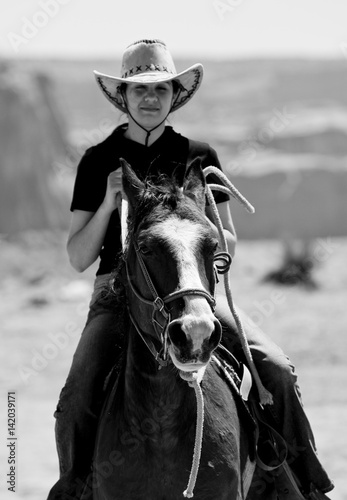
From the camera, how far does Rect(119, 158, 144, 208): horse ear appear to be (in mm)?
3873

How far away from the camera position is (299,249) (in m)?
25.3

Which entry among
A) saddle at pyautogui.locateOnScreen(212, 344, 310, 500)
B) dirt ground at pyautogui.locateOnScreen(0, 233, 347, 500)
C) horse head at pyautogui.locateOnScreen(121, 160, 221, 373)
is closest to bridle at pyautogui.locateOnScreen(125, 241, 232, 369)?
horse head at pyautogui.locateOnScreen(121, 160, 221, 373)

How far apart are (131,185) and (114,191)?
0.31 metres

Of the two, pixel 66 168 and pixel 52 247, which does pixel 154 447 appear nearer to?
pixel 52 247

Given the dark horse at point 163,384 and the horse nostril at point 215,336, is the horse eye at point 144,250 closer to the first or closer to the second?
the dark horse at point 163,384

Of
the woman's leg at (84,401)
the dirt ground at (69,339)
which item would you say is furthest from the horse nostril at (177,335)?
the dirt ground at (69,339)

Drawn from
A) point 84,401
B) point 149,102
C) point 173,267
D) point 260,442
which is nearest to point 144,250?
point 173,267

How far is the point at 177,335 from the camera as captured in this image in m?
3.27

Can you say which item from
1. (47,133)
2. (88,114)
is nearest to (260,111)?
(88,114)

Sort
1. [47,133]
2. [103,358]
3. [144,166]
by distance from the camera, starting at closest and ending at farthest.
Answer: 1. [103,358]
2. [144,166]
3. [47,133]

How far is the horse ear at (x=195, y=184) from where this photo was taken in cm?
387

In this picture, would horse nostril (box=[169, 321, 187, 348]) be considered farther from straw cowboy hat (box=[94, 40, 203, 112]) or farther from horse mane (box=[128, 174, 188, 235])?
straw cowboy hat (box=[94, 40, 203, 112])

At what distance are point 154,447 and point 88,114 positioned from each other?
76.4 metres

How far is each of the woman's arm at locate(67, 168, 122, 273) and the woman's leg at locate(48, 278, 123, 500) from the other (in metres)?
0.27
